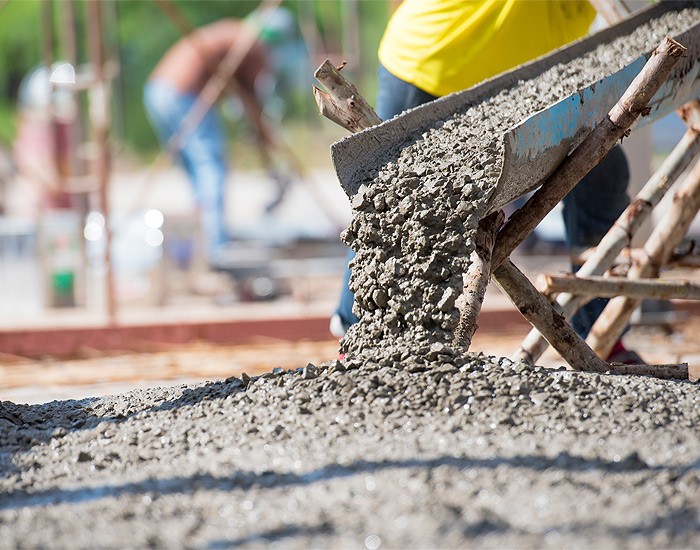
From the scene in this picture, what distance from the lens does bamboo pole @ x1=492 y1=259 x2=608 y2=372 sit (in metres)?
2.76

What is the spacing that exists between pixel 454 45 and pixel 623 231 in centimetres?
77

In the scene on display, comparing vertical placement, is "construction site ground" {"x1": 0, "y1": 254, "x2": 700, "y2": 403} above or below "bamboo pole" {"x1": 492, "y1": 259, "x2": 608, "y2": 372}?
below

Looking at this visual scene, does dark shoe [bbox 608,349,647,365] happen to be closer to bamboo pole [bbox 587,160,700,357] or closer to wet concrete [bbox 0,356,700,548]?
bamboo pole [bbox 587,160,700,357]

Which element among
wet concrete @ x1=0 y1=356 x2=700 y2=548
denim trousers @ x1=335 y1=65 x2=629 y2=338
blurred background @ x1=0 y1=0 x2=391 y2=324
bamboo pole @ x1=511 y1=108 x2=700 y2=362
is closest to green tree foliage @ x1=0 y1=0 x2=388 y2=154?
blurred background @ x1=0 y1=0 x2=391 y2=324

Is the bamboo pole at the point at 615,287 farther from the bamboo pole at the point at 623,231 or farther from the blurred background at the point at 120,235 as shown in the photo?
the blurred background at the point at 120,235

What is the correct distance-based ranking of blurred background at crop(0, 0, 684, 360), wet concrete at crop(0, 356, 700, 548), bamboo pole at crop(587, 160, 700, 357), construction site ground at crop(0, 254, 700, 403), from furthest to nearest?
blurred background at crop(0, 0, 684, 360)
construction site ground at crop(0, 254, 700, 403)
bamboo pole at crop(587, 160, 700, 357)
wet concrete at crop(0, 356, 700, 548)

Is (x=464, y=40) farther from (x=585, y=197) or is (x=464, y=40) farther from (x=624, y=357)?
(x=624, y=357)

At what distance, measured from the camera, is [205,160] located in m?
7.45

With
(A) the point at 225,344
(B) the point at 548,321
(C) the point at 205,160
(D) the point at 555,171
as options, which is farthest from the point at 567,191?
(C) the point at 205,160

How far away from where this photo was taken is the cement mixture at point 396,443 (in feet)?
5.92

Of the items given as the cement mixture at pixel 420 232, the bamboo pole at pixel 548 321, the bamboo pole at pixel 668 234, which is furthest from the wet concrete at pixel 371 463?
the bamboo pole at pixel 668 234

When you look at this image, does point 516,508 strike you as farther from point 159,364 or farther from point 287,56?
point 287,56

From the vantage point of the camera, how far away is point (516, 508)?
183 cm

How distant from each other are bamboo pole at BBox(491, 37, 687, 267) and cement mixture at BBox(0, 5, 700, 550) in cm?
20
